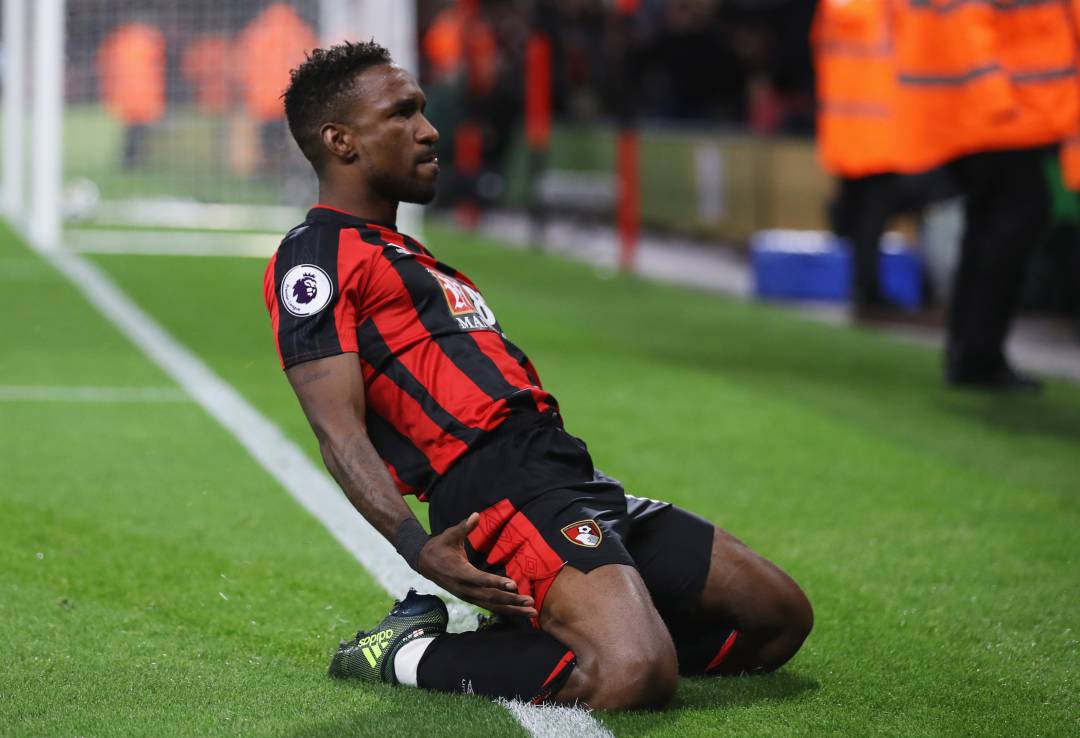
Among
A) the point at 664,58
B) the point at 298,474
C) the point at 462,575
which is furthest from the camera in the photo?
the point at 664,58

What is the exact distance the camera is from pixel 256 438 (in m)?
6.57

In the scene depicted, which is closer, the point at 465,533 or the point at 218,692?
the point at 465,533

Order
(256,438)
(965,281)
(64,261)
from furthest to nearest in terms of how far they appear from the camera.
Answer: (64,261) → (965,281) → (256,438)

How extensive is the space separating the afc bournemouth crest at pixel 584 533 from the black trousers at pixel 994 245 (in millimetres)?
5062

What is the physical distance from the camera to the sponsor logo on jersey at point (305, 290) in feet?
11.4

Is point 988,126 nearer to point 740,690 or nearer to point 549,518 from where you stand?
point 740,690

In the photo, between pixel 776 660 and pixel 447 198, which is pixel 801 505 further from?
pixel 447 198

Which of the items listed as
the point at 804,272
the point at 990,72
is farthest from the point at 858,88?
the point at 804,272

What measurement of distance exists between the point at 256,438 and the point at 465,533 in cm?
345

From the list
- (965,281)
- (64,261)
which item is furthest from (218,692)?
(64,261)

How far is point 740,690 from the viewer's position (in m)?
3.66

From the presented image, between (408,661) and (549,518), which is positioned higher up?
(549,518)

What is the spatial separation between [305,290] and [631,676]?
1.02 m

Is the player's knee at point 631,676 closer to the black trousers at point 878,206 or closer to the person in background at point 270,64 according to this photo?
the black trousers at point 878,206
